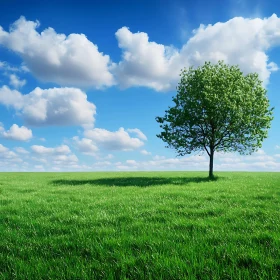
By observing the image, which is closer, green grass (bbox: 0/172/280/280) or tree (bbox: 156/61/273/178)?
green grass (bbox: 0/172/280/280)

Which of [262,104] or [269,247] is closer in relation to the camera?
[269,247]

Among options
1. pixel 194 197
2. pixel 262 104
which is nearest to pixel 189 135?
pixel 262 104

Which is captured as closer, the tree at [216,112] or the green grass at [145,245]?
the green grass at [145,245]

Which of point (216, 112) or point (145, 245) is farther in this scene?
point (216, 112)

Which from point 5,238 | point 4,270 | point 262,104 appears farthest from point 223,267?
point 262,104

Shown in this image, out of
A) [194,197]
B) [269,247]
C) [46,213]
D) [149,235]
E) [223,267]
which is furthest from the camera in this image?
[194,197]

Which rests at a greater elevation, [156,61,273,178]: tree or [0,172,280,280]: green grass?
[156,61,273,178]: tree

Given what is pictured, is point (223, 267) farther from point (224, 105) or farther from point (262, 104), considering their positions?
point (262, 104)

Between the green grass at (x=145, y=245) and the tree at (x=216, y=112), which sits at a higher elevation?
the tree at (x=216, y=112)

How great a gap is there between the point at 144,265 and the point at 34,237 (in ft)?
14.3

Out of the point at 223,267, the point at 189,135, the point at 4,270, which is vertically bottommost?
the point at 4,270

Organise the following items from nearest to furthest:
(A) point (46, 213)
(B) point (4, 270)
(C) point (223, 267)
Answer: (C) point (223, 267) < (B) point (4, 270) < (A) point (46, 213)

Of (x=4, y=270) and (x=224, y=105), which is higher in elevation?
(x=224, y=105)

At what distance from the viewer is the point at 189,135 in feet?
122
